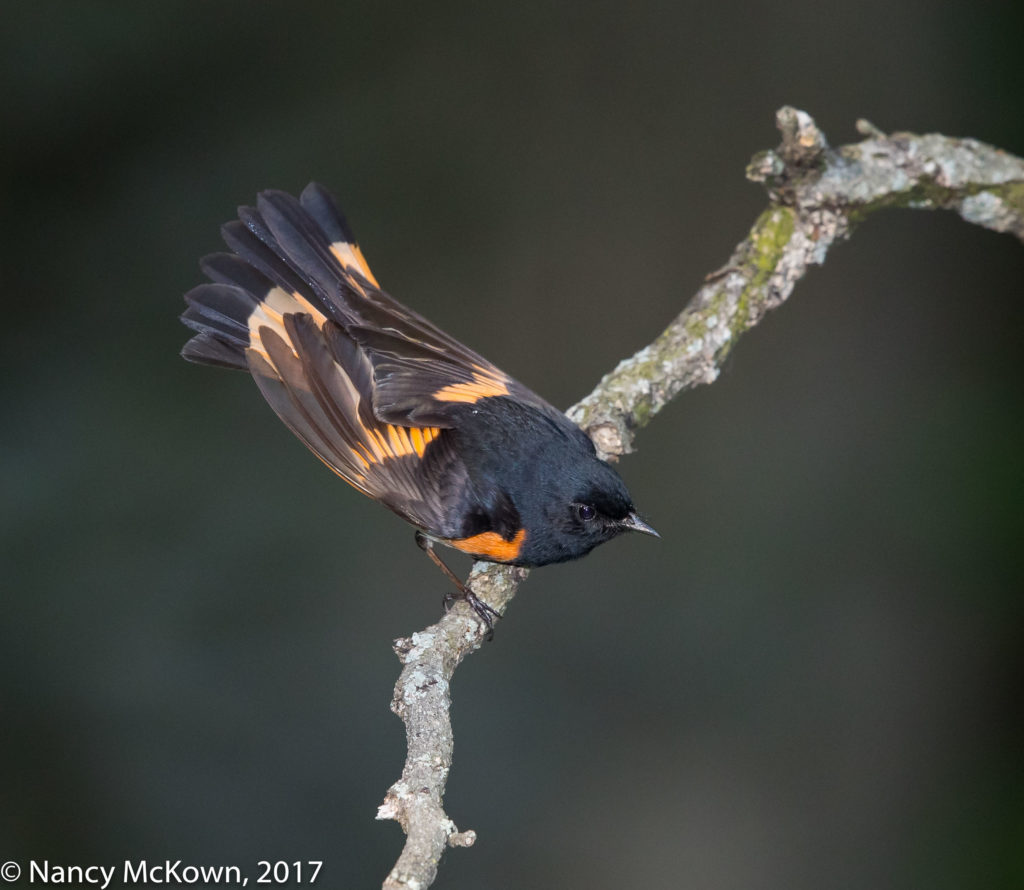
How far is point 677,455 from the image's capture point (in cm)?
381

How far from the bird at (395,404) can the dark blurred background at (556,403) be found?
1256 millimetres

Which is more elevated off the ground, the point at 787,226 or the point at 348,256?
the point at 787,226

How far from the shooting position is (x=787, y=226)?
2695mm

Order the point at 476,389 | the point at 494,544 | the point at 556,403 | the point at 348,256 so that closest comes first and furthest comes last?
the point at 494,544 → the point at 476,389 → the point at 348,256 → the point at 556,403

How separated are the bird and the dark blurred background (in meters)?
1.26

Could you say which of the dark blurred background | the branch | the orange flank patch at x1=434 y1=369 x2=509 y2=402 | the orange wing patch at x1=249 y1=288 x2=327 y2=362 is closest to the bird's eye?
the branch

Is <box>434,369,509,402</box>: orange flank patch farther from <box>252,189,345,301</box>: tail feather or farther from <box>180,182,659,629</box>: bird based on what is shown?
<box>252,189,345,301</box>: tail feather

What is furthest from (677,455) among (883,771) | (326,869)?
(326,869)

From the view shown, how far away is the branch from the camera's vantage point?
2.50 meters

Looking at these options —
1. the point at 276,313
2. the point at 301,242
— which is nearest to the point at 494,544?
the point at 276,313

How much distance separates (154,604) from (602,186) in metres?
2.22

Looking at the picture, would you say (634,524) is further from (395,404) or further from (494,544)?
(395,404)

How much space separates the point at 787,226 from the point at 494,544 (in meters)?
1.19

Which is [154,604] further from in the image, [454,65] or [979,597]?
[979,597]
